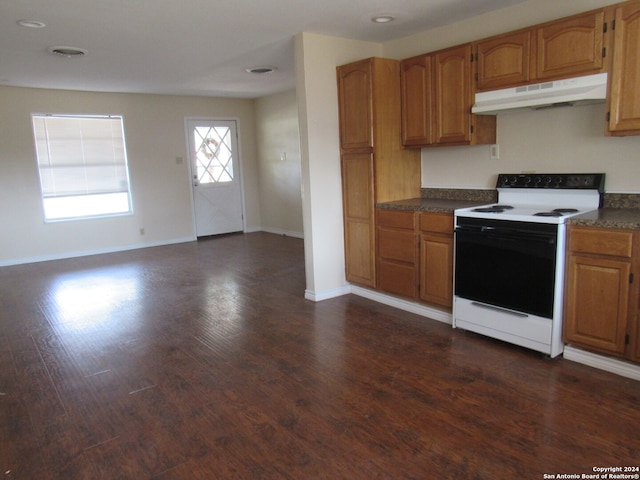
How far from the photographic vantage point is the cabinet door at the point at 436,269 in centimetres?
349

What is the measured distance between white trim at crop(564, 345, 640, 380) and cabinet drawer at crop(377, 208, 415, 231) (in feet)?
4.76

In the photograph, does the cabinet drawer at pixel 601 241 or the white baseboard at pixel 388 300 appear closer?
the cabinet drawer at pixel 601 241

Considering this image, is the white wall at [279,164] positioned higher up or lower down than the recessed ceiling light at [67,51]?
lower down

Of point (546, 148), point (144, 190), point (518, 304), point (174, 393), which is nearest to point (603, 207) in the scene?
point (546, 148)

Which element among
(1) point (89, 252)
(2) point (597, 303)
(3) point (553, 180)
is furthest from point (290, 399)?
(1) point (89, 252)

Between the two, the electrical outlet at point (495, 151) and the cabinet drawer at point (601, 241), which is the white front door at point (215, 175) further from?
the cabinet drawer at point (601, 241)

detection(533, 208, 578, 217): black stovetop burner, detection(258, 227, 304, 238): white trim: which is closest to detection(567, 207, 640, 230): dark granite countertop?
detection(533, 208, 578, 217): black stovetop burner

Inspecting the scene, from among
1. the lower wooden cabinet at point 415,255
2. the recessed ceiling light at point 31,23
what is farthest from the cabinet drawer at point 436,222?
the recessed ceiling light at point 31,23

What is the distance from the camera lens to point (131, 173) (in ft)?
23.6

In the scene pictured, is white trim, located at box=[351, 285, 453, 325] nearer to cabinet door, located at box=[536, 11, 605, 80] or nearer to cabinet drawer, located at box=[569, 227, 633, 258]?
cabinet drawer, located at box=[569, 227, 633, 258]

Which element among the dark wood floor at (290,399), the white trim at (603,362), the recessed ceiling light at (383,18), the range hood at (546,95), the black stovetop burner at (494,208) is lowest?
the dark wood floor at (290,399)

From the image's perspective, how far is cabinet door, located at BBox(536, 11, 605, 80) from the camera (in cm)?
278

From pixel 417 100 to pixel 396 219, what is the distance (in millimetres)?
1041

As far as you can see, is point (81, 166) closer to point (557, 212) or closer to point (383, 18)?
point (383, 18)
